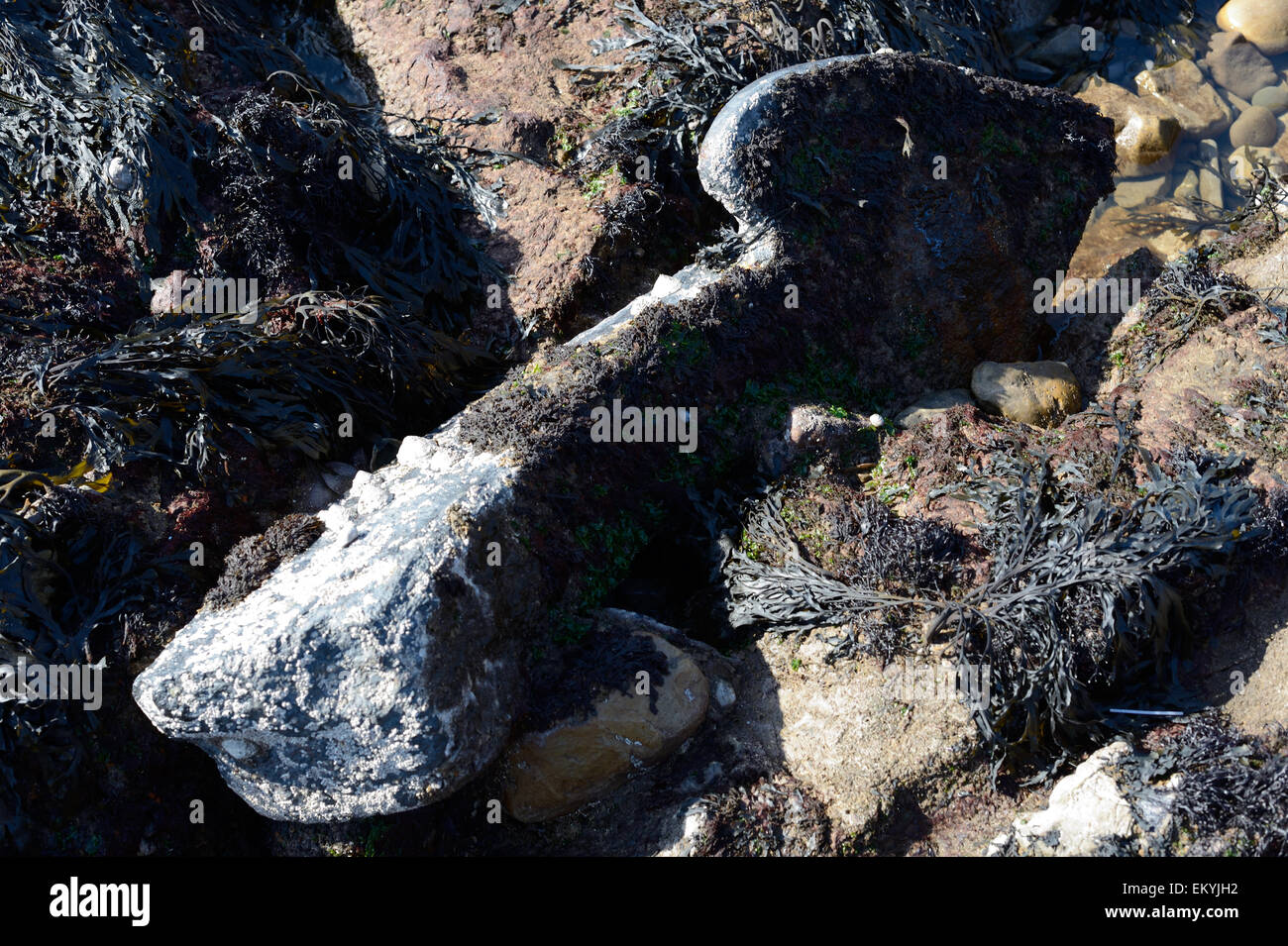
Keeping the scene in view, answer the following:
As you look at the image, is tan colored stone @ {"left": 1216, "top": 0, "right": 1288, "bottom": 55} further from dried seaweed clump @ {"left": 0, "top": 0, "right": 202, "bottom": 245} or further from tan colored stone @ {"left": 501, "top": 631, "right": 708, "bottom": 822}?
dried seaweed clump @ {"left": 0, "top": 0, "right": 202, "bottom": 245}

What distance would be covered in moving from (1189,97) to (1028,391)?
3.91m

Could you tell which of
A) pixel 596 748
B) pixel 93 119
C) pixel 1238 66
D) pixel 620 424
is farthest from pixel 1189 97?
pixel 93 119

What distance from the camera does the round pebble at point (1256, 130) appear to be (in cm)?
700

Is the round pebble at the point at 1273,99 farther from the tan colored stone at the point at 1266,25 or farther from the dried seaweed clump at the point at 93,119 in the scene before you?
the dried seaweed clump at the point at 93,119

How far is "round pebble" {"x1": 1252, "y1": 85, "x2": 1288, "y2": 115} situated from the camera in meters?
7.09

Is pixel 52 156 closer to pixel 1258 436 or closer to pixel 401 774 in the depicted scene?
pixel 401 774

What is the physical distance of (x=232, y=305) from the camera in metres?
5.02

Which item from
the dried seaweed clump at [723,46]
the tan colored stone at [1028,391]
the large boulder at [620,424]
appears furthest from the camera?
the dried seaweed clump at [723,46]

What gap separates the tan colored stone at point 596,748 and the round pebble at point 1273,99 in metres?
6.68

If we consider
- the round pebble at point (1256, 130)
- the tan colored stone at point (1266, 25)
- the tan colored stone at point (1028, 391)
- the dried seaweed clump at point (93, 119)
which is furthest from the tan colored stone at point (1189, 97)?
the dried seaweed clump at point (93, 119)

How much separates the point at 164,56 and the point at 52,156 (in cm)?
97

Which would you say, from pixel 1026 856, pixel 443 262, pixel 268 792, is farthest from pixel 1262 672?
pixel 443 262

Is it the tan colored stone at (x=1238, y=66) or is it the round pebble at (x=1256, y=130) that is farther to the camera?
the tan colored stone at (x=1238, y=66)

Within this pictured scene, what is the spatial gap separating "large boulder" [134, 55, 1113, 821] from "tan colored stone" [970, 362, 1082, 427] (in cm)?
24
